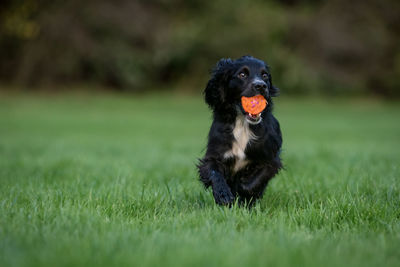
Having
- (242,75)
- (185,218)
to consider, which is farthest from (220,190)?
(242,75)

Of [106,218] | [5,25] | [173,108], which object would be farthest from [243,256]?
[5,25]

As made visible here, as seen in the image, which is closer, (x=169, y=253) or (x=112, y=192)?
(x=169, y=253)

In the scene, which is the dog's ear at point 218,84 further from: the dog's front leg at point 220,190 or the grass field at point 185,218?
the grass field at point 185,218

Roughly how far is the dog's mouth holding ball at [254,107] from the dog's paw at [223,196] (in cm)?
66

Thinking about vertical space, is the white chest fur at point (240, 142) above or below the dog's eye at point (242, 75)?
below

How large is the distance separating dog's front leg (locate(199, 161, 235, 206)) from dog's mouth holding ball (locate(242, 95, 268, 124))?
548 millimetres

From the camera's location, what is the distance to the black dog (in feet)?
12.2

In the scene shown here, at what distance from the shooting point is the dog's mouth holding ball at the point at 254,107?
12.0 ft

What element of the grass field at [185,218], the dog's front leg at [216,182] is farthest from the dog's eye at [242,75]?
the grass field at [185,218]

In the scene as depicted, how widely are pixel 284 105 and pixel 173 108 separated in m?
7.57

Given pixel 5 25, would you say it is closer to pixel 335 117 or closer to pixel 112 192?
pixel 335 117

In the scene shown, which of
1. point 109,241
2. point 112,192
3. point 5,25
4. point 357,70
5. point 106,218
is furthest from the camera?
point 357,70

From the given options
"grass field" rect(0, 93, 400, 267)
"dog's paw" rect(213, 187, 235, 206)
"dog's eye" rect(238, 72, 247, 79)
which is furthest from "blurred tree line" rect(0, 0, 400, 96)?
"dog's paw" rect(213, 187, 235, 206)

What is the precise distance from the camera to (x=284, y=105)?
2672cm
